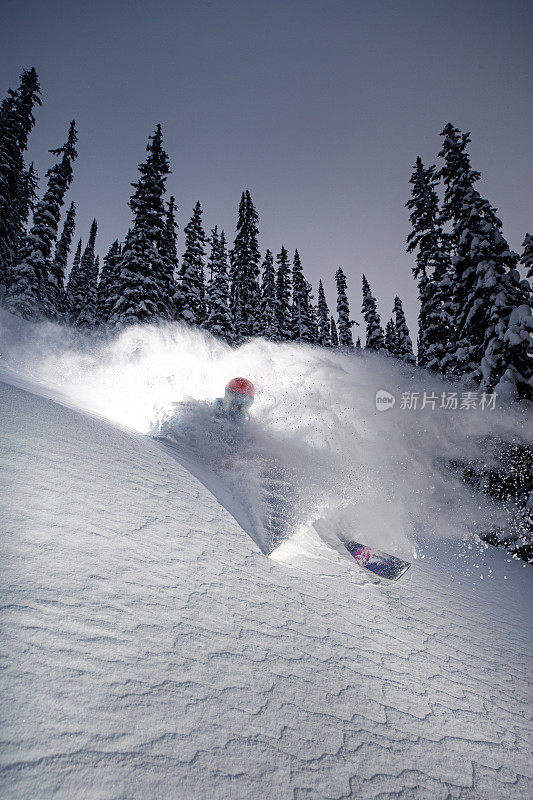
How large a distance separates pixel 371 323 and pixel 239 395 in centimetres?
3220

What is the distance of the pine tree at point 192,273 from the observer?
2619 cm

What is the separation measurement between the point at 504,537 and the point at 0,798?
43.3 ft

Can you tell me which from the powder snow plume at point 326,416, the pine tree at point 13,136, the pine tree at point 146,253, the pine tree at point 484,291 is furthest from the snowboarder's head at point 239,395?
the pine tree at point 13,136

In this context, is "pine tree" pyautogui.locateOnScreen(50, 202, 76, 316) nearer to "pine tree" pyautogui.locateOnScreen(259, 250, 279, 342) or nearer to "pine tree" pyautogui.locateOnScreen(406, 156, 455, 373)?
"pine tree" pyautogui.locateOnScreen(259, 250, 279, 342)

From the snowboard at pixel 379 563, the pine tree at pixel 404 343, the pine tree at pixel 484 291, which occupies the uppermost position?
the pine tree at pixel 404 343

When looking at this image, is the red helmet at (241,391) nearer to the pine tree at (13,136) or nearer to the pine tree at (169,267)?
the pine tree at (169,267)

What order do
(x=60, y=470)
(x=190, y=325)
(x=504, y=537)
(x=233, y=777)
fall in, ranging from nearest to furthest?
(x=233, y=777), (x=60, y=470), (x=504, y=537), (x=190, y=325)

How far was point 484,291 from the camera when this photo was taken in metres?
12.6

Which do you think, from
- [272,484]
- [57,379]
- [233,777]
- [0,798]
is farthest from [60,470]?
[57,379]

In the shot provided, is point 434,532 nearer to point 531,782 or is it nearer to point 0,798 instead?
point 531,782

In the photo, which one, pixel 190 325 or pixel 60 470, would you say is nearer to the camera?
pixel 60 470

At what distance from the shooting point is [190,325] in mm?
25047

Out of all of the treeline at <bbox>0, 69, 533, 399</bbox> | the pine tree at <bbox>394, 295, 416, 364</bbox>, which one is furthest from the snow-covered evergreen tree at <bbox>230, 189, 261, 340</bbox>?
the pine tree at <bbox>394, 295, 416, 364</bbox>

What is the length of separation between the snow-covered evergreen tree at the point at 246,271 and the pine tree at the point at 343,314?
36.5 feet
